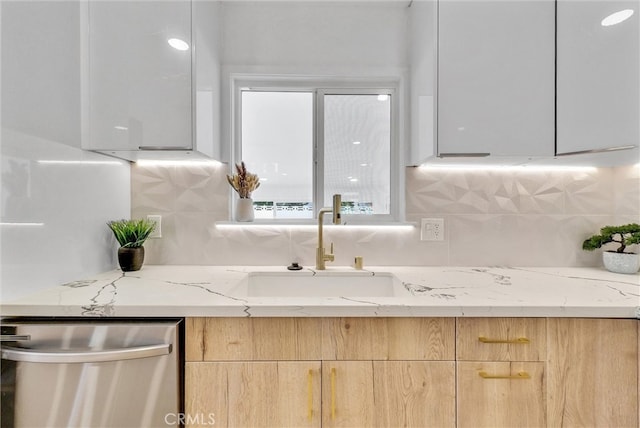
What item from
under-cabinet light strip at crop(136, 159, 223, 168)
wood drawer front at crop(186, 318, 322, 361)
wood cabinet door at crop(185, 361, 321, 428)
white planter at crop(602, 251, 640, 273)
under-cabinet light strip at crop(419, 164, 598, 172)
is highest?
under-cabinet light strip at crop(136, 159, 223, 168)

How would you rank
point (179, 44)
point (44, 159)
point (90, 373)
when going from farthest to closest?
1. point (179, 44)
2. point (44, 159)
3. point (90, 373)

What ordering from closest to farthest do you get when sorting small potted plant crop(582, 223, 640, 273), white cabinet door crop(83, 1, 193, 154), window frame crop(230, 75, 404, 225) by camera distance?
white cabinet door crop(83, 1, 193, 154)
small potted plant crop(582, 223, 640, 273)
window frame crop(230, 75, 404, 225)

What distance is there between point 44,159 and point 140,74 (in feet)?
1.63

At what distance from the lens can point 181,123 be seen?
1.29 metres

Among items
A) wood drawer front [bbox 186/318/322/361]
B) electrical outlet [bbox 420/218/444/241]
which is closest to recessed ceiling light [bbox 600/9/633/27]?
electrical outlet [bbox 420/218/444/241]

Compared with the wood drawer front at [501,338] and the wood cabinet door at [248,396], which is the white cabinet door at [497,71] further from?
the wood cabinet door at [248,396]

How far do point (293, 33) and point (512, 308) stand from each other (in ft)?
5.39

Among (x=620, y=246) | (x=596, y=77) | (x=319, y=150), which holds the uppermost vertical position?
(x=596, y=77)

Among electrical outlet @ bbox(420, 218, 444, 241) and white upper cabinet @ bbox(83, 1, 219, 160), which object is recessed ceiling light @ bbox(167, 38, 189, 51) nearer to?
white upper cabinet @ bbox(83, 1, 219, 160)

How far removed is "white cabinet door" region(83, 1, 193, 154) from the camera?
1.27 metres

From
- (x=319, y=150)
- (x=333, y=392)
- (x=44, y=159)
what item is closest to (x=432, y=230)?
(x=319, y=150)

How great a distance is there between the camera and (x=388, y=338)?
98 cm

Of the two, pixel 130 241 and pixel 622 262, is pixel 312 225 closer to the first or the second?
pixel 130 241

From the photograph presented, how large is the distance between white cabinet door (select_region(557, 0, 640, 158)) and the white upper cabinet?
1572mm
